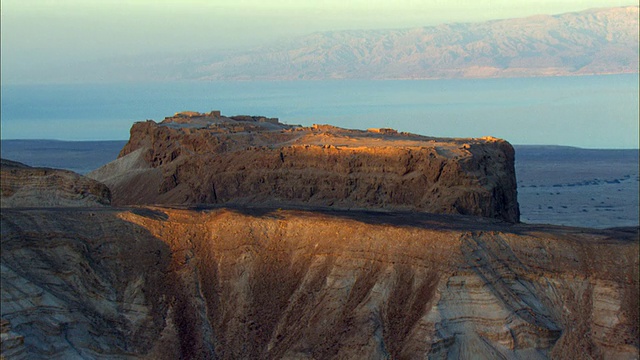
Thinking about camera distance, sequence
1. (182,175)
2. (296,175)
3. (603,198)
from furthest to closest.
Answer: (603,198)
(182,175)
(296,175)

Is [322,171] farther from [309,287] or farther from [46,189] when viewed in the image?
[309,287]

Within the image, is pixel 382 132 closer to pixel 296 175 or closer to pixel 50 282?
pixel 296 175

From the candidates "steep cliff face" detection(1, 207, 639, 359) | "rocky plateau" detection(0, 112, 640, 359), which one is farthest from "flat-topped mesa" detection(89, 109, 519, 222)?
"steep cliff face" detection(1, 207, 639, 359)

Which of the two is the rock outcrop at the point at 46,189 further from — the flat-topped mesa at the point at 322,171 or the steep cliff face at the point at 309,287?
the flat-topped mesa at the point at 322,171

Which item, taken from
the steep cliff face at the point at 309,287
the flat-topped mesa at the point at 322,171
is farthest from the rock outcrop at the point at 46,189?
the flat-topped mesa at the point at 322,171

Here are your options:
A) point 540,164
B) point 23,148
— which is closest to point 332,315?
point 540,164

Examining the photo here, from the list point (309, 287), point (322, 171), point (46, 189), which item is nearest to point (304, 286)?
point (309, 287)
